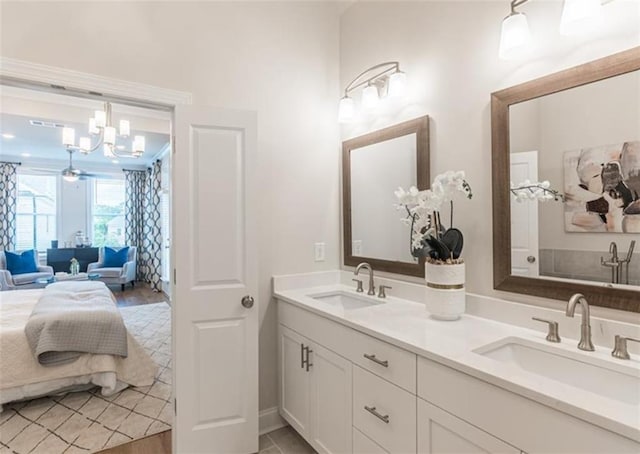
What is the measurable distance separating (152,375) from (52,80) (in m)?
2.45

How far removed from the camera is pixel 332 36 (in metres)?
2.66

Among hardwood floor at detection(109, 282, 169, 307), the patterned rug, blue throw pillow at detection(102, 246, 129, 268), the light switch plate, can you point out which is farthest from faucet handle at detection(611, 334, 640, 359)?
blue throw pillow at detection(102, 246, 129, 268)

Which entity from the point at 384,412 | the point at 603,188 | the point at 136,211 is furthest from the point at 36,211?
the point at 603,188

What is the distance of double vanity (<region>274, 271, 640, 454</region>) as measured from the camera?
0.95m

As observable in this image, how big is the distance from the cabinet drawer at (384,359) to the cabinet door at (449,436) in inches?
4.0

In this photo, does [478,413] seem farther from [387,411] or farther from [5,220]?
[5,220]

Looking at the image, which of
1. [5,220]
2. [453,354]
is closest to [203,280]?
[453,354]

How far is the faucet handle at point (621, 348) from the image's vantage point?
1.18 meters

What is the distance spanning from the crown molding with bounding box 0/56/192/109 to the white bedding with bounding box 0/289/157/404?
2.03 m

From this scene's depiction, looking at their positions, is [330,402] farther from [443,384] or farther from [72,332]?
[72,332]

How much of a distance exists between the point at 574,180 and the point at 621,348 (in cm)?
64

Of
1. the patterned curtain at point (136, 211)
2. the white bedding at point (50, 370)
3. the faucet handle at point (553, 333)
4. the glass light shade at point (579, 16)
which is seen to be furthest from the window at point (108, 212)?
the glass light shade at point (579, 16)

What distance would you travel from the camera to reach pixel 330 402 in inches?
72.6

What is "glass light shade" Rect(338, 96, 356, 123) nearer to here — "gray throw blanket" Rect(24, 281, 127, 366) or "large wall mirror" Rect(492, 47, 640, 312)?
"large wall mirror" Rect(492, 47, 640, 312)
